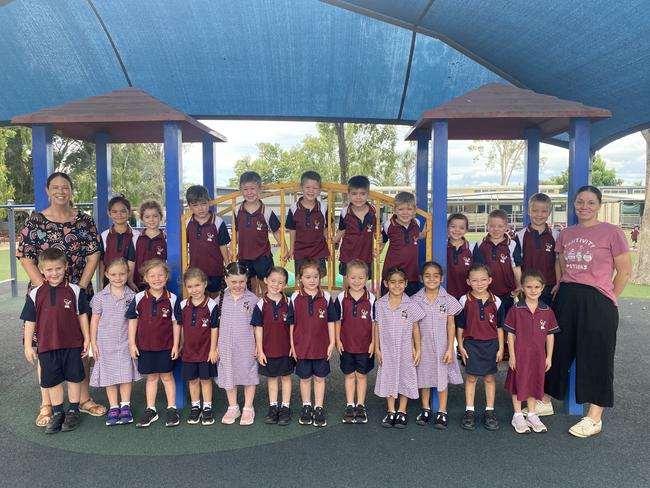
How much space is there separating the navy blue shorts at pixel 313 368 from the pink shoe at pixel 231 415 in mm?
588

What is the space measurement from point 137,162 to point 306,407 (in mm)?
27081

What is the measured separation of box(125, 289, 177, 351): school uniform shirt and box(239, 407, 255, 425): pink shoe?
754 millimetres

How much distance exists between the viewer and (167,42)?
4.70 metres

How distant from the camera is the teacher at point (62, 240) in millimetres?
3498

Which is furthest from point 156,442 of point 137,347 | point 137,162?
point 137,162

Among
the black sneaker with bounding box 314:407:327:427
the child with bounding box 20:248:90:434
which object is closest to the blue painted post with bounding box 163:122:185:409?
the child with bounding box 20:248:90:434

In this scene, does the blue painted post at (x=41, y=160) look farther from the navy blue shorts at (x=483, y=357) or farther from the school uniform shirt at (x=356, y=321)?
the navy blue shorts at (x=483, y=357)

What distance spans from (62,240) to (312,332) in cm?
203

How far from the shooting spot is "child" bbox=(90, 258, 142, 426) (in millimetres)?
3510

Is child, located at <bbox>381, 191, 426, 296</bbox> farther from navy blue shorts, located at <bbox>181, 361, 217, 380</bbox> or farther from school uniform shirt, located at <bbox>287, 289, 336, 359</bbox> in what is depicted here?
navy blue shorts, located at <bbox>181, 361, 217, 380</bbox>

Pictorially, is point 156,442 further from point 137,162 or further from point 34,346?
point 137,162

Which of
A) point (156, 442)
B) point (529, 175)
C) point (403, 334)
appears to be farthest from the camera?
point (529, 175)

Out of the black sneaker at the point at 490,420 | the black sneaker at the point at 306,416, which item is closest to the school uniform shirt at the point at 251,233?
the black sneaker at the point at 306,416

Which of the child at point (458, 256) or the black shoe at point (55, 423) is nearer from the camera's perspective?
the black shoe at point (55, 423)
